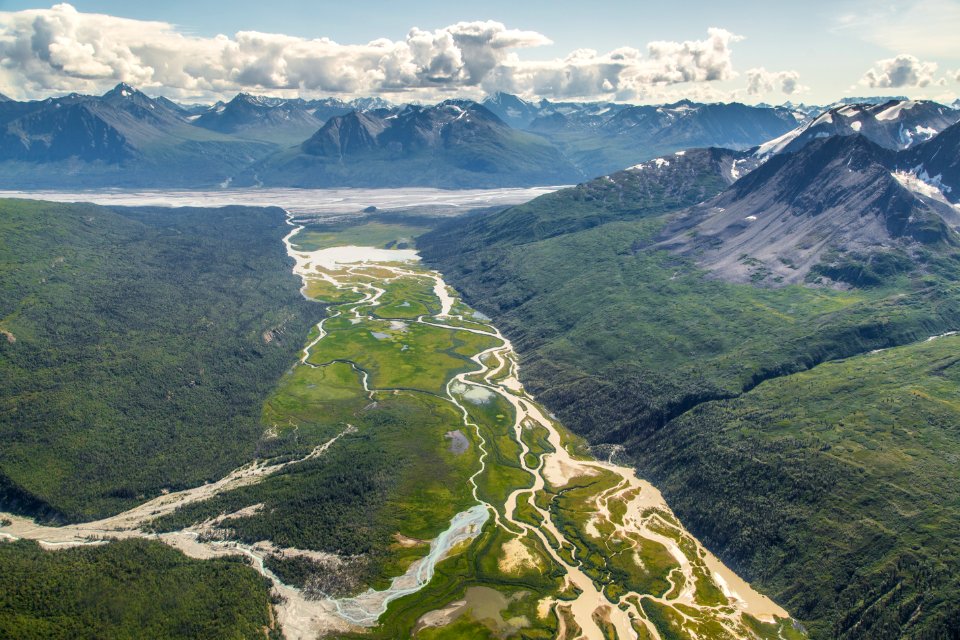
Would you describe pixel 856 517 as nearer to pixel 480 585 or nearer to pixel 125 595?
pixel 480 585

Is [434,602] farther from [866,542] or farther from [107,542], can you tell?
[866,542]

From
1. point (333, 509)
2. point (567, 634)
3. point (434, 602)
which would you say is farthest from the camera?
point (333, 509)

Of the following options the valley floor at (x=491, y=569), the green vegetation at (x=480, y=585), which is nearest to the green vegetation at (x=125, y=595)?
the valley floor at (x=491, y=569)

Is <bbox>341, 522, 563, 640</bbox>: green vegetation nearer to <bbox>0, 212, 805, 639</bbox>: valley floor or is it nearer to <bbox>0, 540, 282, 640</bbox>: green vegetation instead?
<bbox>0, 212, 805, 639</bbox>: valley floor

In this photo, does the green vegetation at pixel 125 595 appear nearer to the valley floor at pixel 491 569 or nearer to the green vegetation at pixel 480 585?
the valley floor at pixel 491 569

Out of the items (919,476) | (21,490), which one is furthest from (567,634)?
(21,490)

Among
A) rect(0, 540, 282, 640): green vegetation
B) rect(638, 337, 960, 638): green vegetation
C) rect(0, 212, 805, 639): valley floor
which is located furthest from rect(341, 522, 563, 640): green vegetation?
rect(638, 337, 960, 638): green vegetation

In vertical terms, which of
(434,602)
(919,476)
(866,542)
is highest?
(919,476)

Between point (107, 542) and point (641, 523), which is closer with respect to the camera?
point (107, 542)
